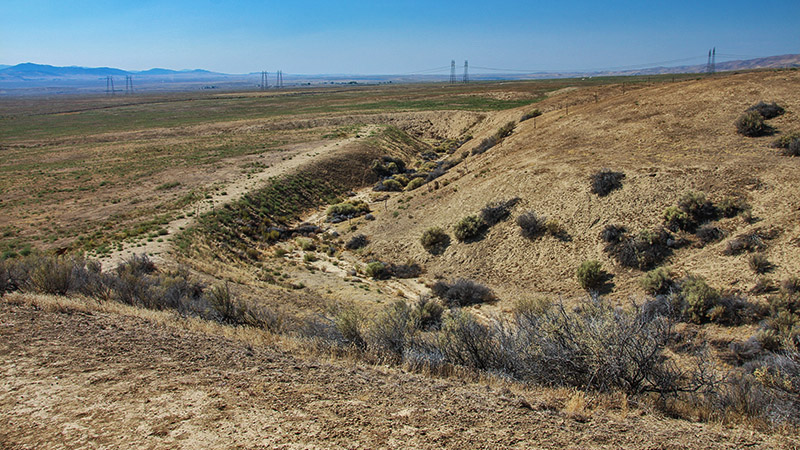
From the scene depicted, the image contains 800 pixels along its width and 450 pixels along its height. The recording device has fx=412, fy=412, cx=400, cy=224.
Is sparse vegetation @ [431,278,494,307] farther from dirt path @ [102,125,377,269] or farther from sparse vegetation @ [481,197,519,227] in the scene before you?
dirt path @ [102,125,377,269]

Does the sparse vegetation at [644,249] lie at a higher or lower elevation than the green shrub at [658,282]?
higher

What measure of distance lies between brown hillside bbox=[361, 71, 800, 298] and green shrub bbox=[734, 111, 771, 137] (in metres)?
0.38

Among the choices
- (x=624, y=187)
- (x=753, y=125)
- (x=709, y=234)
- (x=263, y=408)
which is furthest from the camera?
(x=753, y=125)

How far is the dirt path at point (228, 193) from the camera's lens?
16.0 m

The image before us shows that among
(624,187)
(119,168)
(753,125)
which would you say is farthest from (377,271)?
(119,168)

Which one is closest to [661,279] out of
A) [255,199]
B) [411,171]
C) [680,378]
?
[680,378]

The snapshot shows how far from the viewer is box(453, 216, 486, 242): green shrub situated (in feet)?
61.1

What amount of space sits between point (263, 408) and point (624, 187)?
16.9m

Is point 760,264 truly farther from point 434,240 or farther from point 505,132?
point 505,132

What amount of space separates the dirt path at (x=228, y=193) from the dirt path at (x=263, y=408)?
→ 981 centimetres

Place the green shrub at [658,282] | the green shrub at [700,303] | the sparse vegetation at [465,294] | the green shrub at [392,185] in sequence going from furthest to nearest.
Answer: the green shrub at [392,185], the sparse vegetation at [465,294], the green shrub at [658,282], the green shrub at [700,303]

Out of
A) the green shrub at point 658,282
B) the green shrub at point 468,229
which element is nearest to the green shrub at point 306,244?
the green shrub at point 468,229

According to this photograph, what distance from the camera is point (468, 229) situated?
18641 millimetres

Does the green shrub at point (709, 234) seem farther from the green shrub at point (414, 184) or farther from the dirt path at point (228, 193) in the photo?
the dirt path at point (228, 193)
